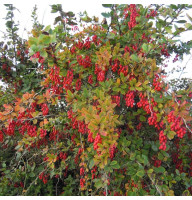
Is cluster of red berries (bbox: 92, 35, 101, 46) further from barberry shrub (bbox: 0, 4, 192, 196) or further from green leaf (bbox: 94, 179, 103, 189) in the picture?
green leaf (bbox: 94, 179, 103, 189)

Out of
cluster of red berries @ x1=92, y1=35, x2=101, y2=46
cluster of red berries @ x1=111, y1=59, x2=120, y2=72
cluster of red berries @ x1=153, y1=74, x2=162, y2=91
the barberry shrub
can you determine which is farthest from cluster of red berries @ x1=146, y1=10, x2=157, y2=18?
cluster of red berries @ x1=153, y1=74, x2=162, y2=91

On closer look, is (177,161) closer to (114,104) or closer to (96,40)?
(114,104)

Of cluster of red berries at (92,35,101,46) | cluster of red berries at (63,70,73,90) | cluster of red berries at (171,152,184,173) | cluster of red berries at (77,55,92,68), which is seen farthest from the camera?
cluster of red berries at (171,152,184,173)

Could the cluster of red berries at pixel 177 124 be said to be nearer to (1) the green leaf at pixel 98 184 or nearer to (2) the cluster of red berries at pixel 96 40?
(1) the green leaf at pixel 98 184

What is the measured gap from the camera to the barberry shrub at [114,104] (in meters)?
1.43

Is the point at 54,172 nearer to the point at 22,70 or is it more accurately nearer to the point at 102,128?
the point at 102,128

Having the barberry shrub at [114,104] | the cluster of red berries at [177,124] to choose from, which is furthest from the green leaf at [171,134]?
the cluster of red berries at [177,124]

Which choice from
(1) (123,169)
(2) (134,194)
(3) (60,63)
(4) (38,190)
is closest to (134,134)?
(1) (123,169)

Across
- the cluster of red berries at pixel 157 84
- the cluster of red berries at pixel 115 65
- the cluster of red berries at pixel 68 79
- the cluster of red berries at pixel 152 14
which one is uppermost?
the cluster of red berries at pixel 152 14

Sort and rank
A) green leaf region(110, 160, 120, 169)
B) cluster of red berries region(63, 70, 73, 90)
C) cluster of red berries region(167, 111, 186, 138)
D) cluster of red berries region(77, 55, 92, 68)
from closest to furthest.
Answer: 1. cluster of red berries region(167, 111, 186, 138)
2. green leaf region(110, 160, 120, 169)
3. cluster of red berries region(63, 70, 73, 90)
4. cluster of red berries region(77, 55, 92, 68)

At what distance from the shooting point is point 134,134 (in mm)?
1941

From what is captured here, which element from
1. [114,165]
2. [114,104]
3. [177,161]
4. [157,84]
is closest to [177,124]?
[157,84]

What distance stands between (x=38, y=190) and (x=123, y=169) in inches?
44.9

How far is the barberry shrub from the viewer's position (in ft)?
4.69
